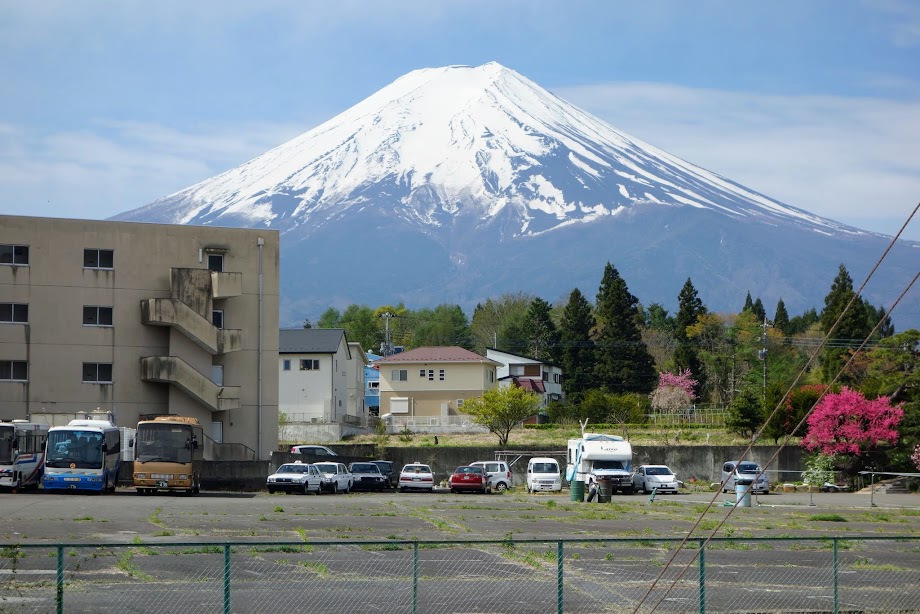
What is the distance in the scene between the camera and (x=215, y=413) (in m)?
58.1

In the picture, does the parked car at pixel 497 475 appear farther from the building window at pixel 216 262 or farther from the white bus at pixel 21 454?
the white bus at pixel 21 454

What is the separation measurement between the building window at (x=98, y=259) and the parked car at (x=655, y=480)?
87.7ft

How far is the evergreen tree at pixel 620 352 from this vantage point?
9988 cm

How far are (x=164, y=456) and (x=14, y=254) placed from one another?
18273mm

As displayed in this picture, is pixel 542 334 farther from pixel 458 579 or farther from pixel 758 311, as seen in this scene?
pixel 458 579

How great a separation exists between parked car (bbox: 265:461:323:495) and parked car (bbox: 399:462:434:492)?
4.69 metres

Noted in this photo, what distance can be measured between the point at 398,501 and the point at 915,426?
1010 inches

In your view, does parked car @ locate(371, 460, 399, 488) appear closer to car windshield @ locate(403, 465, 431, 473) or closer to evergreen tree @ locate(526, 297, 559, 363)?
car windshield @ locate(403, 465, 431, 473)

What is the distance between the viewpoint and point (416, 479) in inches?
1925

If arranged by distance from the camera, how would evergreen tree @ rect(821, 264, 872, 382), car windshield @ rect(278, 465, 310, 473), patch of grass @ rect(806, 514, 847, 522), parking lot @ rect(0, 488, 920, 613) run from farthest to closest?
evergreen tree @ rect(821, 264, 872, 382) → car windshield @ rect(278, 465, 310, 473) → patch of grass @ rect(806, 514, 847, 522) → parking lot @ rect(0, 488, 920, 613)

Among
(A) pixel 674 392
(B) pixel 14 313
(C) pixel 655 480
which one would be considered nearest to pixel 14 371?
(B) pixel 14 313

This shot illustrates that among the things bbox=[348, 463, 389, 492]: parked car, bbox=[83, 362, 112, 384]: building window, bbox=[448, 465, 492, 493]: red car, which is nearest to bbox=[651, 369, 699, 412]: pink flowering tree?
bbox=[448, 465, 492, 493]: red car

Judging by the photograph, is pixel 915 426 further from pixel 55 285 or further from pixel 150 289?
pixel 55 285

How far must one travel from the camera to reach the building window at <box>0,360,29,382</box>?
54062mm
